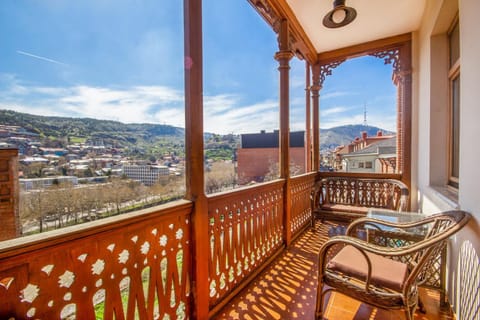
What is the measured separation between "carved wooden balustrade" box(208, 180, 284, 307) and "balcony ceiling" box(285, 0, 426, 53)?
7.55 ft

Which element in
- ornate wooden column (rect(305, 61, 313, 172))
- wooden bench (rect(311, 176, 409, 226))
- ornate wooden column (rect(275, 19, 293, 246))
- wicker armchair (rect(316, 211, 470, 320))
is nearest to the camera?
wicker armchair (rect(316, 211, 470, 320))

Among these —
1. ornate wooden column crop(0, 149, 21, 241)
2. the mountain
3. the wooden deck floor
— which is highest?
the mountain

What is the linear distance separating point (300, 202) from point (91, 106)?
119 inches

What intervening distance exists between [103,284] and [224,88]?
2.52m

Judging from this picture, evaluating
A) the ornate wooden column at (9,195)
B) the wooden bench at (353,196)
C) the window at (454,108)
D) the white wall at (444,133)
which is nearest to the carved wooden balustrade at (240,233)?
the ornate wooden column at (9,195)

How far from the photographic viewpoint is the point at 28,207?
80cm

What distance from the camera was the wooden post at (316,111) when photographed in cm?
425

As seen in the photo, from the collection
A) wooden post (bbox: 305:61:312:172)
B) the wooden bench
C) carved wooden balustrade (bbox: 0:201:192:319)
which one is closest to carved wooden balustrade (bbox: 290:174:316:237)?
the wooden bench

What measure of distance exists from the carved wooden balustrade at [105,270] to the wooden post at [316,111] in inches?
133

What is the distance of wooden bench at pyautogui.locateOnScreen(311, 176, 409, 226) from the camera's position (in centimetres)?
344

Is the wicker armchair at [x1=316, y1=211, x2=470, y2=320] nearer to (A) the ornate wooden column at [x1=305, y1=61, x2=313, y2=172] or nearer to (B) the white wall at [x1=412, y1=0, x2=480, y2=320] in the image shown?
(B) the white wall at [x1=412, y1=0, x2=480, y2=320]

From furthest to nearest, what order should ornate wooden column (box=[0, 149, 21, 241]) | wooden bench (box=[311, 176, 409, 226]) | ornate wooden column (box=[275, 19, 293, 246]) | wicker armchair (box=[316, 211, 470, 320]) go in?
1. wooden bench (box=[311, 176, 409, 226])
2. ornate wooden column (box=[275, 19, 293, 246])
3. wicker armchair (box=[316, 211, 470, 320])
4. ornate wooden column (box=[0, 149, 21, 241])

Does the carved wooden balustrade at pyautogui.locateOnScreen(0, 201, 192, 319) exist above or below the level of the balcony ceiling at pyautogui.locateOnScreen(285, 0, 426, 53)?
below

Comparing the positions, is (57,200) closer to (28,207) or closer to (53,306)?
(28,207)
